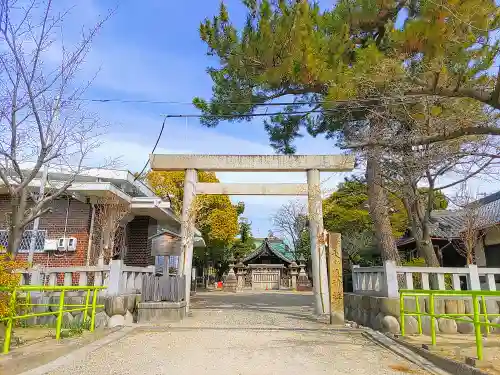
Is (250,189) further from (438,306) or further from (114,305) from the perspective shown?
(438,306)

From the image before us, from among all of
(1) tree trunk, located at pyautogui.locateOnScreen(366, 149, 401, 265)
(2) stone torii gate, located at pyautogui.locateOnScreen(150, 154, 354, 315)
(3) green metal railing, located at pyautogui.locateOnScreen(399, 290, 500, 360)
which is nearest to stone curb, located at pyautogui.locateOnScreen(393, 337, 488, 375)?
(3) green metal railing, located at pyautogui.locateOnScreen(399, 290, 500, 360)

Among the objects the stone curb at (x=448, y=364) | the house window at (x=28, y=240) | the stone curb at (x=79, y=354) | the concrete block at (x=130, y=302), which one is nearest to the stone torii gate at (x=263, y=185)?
the concrete block at (x=130, y=302)

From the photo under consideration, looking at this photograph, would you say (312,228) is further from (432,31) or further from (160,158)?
(432,31)

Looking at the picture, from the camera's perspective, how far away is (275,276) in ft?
105

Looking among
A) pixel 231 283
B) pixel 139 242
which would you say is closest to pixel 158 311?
pixel 139 242

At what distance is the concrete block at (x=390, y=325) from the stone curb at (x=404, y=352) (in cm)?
28

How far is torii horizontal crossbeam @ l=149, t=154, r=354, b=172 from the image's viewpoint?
11.3m

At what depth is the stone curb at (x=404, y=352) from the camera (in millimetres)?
4934

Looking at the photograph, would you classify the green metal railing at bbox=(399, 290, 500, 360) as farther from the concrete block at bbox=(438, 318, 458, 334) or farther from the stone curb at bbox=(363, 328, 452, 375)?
the concrete block at bbox=(438, 318, 458, 334)

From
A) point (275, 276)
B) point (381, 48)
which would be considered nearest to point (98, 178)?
point (381, 48)

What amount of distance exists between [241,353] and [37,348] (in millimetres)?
2965

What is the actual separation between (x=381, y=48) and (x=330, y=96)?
1987 millimetres

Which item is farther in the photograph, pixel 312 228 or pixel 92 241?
pixel 92 241

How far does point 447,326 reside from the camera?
7938mm
